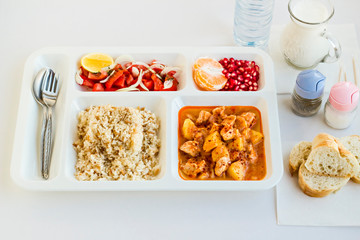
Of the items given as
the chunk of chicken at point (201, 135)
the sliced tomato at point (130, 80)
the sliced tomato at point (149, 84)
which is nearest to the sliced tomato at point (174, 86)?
the sliced tomato at point (149, 84)

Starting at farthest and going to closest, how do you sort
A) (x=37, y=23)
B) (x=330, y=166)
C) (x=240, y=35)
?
(x=37, y=23) < (x=240, y=35) < (x=330, y=166)

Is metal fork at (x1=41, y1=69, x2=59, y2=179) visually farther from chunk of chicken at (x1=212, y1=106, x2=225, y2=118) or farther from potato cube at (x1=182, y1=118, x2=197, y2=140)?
chunk of chicken at (x1=212, y1=106, x2=225, y2=118)

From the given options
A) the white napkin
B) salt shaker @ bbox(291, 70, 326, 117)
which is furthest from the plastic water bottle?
salt shaker @ bbox(291, 70, 326, 117)

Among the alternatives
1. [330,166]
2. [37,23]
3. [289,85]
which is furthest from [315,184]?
[37,23]

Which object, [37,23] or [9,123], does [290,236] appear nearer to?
[9,123]

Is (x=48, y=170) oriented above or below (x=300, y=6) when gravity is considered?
below

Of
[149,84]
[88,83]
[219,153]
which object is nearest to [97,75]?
[88,83]
